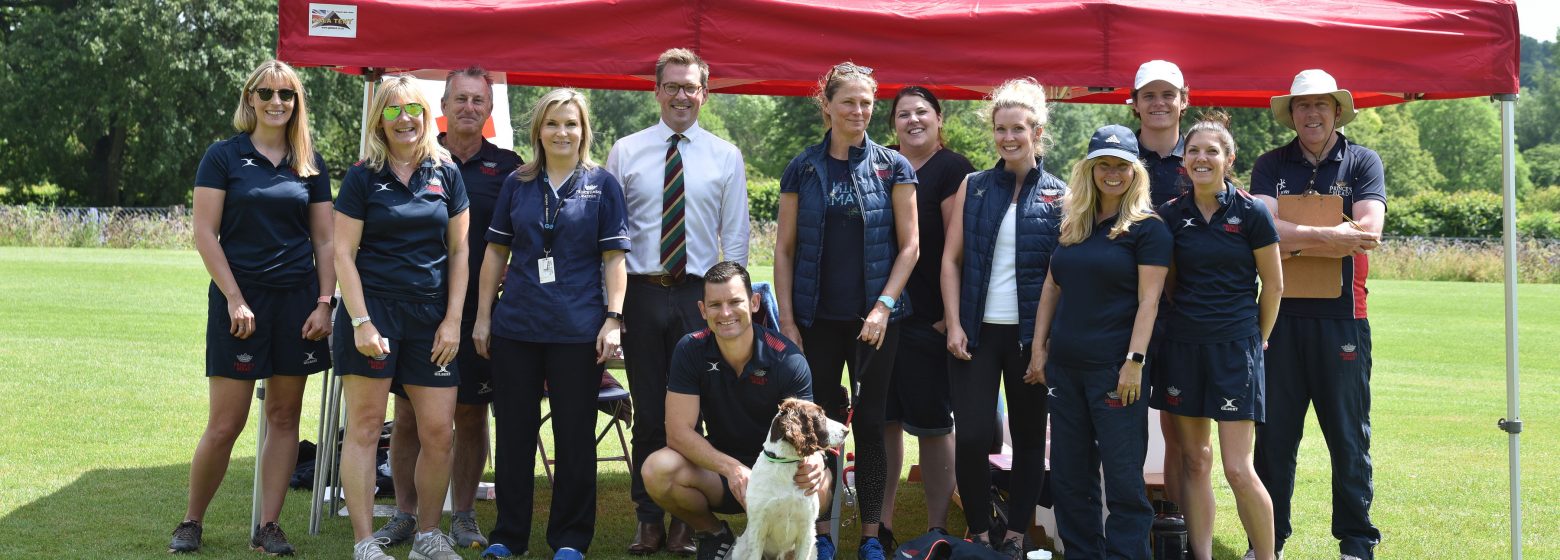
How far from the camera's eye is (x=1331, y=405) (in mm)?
4676

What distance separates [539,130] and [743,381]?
1161mm

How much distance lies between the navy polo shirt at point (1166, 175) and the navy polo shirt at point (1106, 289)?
1.47 feet

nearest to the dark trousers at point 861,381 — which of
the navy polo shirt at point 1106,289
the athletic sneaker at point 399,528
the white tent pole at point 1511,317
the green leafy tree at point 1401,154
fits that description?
the navy polo shirt at point 1106,289

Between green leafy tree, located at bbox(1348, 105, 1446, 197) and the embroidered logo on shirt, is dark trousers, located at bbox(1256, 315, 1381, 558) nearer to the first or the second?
the embroidered logo on shirt

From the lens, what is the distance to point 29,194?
41750 millimetres

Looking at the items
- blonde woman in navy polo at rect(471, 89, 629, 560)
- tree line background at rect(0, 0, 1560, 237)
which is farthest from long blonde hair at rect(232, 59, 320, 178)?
tree line background at rect(0, 0, 1560, 237)

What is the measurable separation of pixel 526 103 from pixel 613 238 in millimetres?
56333

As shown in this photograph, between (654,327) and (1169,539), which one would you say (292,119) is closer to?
(654,327)

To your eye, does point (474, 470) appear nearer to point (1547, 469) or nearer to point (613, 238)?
point (613, 238)

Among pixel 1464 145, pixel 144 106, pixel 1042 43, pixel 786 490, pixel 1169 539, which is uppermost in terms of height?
pixel 1464 145

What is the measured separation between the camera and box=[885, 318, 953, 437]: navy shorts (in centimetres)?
485

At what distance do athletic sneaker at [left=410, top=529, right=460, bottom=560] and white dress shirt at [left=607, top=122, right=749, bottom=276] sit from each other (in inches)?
46.7

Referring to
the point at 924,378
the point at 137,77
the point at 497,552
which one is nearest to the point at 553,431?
the point at 497,552

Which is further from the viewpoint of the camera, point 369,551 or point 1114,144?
point 369,551
